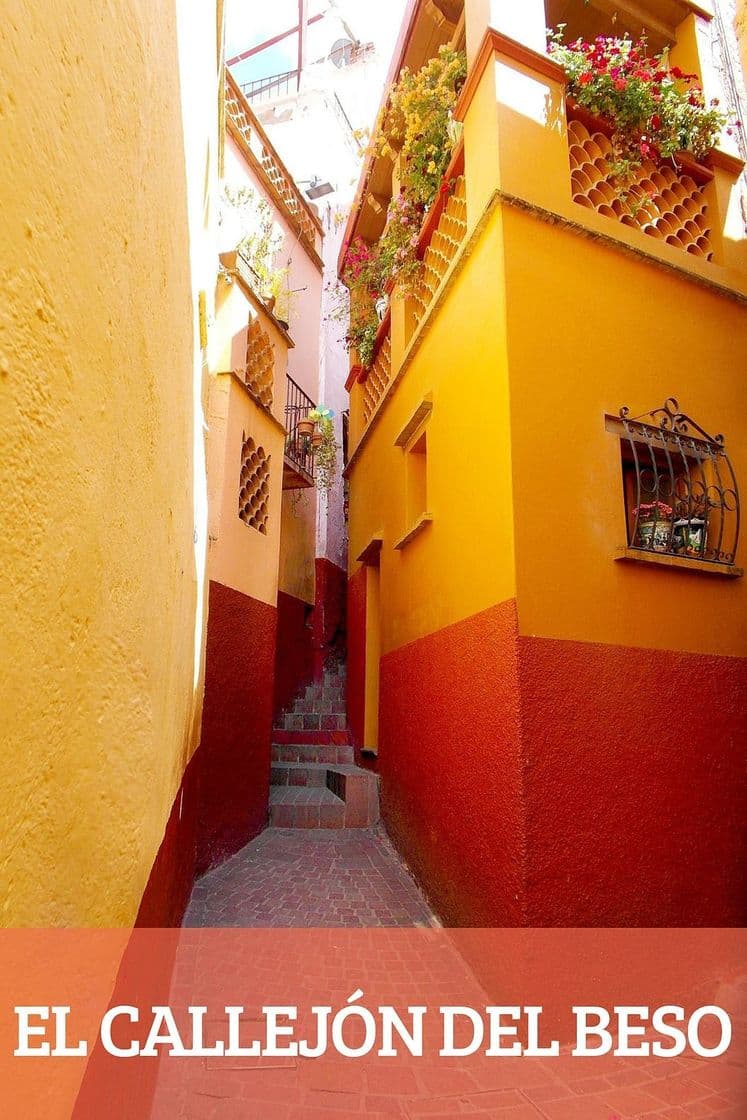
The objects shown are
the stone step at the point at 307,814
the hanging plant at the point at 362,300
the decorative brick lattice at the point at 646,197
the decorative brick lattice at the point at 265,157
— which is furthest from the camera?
the decorative brick lattice at the point at 265,157

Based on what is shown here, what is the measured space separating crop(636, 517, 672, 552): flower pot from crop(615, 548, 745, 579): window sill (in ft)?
0.29

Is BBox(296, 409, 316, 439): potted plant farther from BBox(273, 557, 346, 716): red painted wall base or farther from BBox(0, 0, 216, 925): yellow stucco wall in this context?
BBox(0, 0, 216, 925): yellow stucco wall

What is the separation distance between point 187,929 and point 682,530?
4386 mm

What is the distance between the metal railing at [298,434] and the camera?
9148 mm

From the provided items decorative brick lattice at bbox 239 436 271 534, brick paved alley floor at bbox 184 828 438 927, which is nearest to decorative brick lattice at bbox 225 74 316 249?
decorative brick lattice at bbox 239 436 271 534

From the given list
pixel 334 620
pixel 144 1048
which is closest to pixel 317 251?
pixel 334 620

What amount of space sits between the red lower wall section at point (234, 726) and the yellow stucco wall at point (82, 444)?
347 centimetres

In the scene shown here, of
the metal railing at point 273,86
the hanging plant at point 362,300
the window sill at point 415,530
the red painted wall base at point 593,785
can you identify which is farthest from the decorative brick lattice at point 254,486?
the metal railing at point 273,86

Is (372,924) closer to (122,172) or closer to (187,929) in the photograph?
(187,929)

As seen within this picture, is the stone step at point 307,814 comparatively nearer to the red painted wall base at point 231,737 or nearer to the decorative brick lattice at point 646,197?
the red painted wall base at point 231,737

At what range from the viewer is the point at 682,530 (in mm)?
4379

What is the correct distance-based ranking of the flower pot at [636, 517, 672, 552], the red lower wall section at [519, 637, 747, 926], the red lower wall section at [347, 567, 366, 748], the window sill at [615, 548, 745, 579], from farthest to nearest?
1. the red lower wall section at [347, 567, 366, 748]
2. the flower pot at [636, 517, 672, 552]
3. the window sill at [615, 548, 745, 579]
4. the red lower wall section at [519, 637, 747, 926]

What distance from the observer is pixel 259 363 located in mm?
7137

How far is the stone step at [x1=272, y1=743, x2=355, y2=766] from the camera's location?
8.09m
